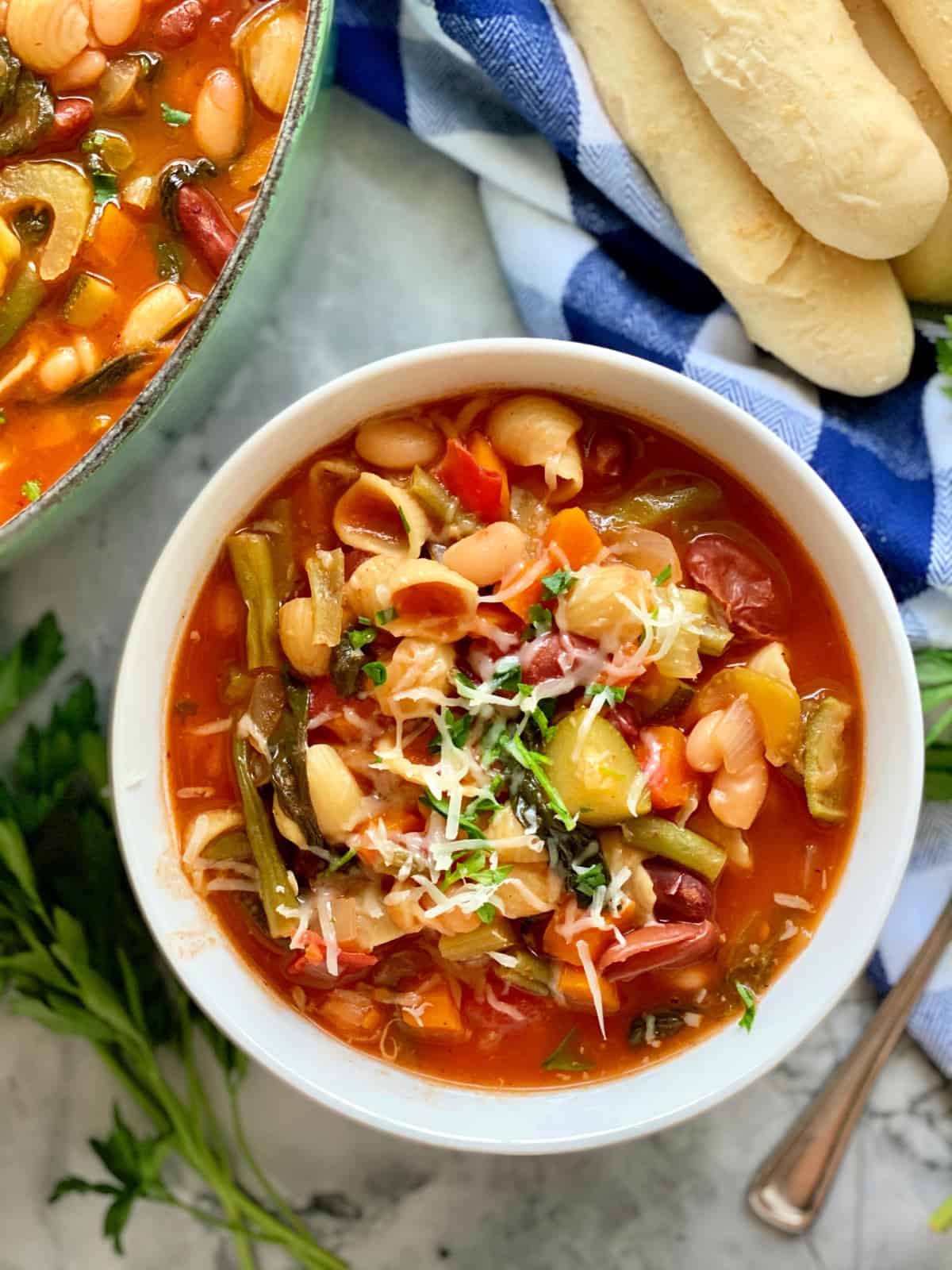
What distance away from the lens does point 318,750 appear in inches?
80.4

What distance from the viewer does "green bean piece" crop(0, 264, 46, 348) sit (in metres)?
2.15

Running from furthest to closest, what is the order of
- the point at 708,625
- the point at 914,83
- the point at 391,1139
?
the point at 391,1139
the point at 914,83
the point at 708,625

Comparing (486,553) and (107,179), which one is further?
(107,179)

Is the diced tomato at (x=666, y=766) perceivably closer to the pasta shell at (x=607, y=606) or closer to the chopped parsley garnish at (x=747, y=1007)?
the pasta shell at (x=607, y=606)

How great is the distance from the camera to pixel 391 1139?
2.61m

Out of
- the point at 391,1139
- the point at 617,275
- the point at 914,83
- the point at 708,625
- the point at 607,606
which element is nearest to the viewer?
the point at 607,606

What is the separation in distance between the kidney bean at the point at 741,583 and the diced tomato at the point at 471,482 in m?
0.34

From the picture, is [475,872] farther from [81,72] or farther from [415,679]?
[81,72]

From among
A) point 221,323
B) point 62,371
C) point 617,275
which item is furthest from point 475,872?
point 617,275

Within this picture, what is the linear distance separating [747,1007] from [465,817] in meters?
0.58

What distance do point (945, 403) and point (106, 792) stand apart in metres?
1.79

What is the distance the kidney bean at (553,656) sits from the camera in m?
2.01

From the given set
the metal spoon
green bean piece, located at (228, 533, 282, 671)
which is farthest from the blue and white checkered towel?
green bean piece, located at (228, 533, 282, 671)

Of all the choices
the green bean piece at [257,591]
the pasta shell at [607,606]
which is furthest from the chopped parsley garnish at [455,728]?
the green bean piece at [257,591]
